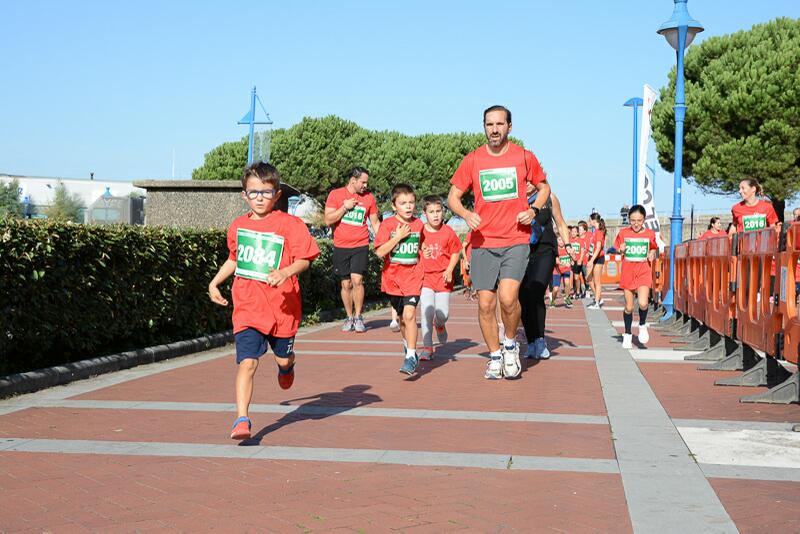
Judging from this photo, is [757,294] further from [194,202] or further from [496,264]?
[194,202]

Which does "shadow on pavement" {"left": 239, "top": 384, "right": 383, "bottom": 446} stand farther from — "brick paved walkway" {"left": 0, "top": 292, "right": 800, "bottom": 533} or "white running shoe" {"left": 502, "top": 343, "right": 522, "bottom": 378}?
"white running shoe" {"left": 502, "top": 343, "right": 522, "bottom": 378}

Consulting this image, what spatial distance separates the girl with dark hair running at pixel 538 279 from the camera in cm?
1030

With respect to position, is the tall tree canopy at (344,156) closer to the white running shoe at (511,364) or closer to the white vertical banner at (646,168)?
the white vertical banner at (646,168)

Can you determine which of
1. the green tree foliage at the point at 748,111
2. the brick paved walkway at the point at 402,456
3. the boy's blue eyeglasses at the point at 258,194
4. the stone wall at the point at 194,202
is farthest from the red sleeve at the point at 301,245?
the green tree foliage at the point at 748,111

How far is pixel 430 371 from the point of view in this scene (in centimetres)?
944

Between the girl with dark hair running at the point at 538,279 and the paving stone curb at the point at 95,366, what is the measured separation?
3.70 meters

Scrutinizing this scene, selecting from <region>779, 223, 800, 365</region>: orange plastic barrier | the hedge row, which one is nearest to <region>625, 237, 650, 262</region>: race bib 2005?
<region>779, 223, 800, 365</region>: orange plastic barrier

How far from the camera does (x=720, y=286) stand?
34.1 feet

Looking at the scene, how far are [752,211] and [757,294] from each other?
4724 mm

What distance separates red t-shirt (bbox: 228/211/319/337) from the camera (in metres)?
5.97

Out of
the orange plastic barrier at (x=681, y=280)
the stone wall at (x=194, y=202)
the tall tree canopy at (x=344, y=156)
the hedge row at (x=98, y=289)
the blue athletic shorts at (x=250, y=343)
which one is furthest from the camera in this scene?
the tall tree canopy at (x=344, y=156)

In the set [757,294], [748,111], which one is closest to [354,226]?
[757,294]

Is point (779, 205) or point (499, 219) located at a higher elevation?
point (779, 205)

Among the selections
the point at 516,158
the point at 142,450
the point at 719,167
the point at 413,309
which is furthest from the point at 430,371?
the point at 719,167
